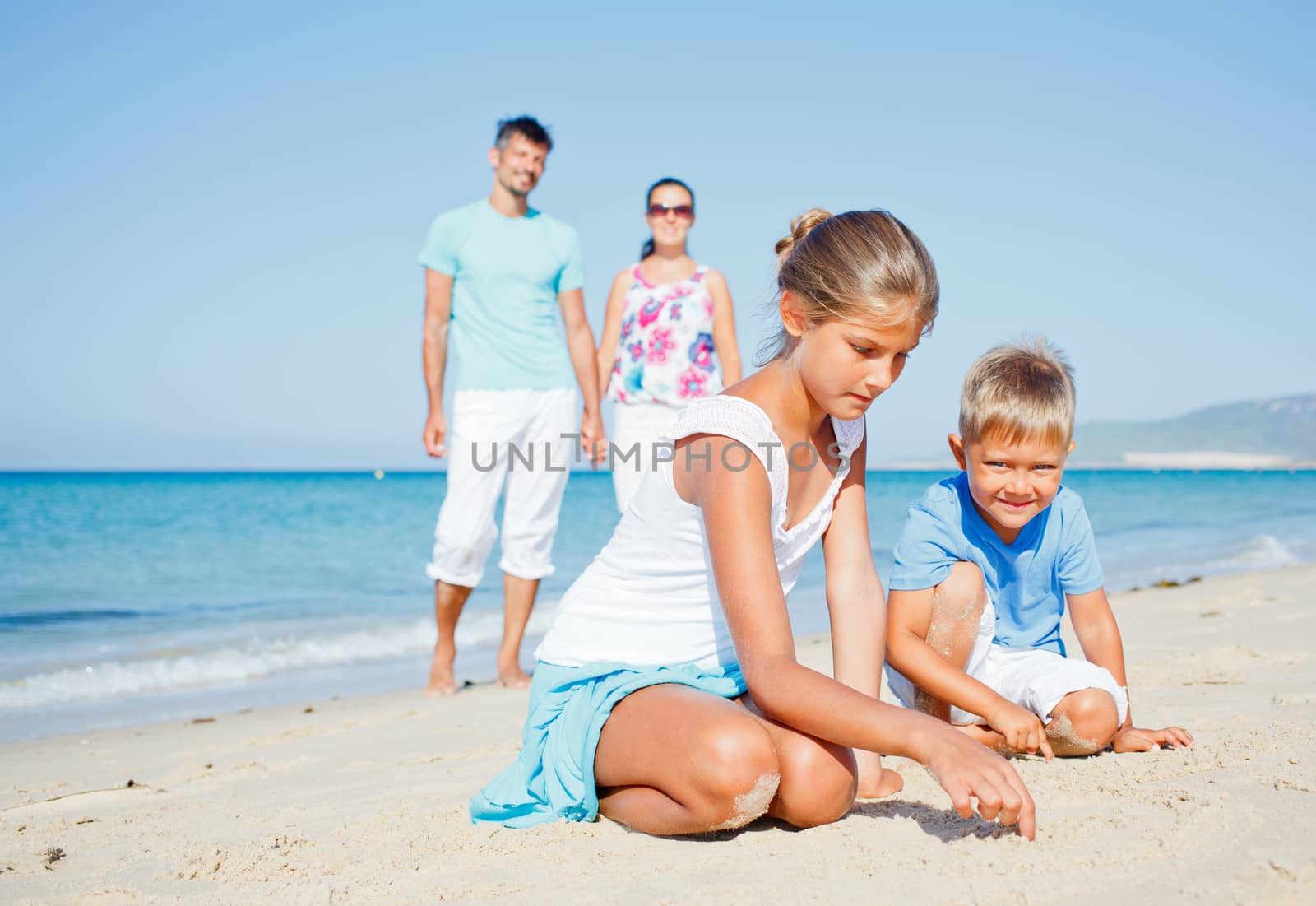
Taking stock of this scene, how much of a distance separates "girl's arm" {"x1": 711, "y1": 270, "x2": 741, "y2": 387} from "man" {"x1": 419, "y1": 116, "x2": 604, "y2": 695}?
0.71m

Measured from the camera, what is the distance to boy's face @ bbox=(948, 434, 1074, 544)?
2.64 m

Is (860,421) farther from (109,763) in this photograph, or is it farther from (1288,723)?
(109,763)

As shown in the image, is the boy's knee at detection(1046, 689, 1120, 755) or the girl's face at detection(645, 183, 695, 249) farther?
the girl's face at detection(645, 183, 695, 249)

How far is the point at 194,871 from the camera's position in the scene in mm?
2021

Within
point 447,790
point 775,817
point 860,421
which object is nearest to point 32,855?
point 447,790

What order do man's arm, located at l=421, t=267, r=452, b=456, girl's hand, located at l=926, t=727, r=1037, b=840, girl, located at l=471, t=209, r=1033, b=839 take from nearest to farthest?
girl's hand, located at l=926, t=727, r=1037, b=840 < girl, located at l=471, t=209, r=1033, b=839 < man's arm, located at l=421, t=267, r=452, b=456

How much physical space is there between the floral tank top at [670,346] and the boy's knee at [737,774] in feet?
9.02

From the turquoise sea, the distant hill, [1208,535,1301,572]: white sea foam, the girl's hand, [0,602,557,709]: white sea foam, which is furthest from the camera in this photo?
the distant hill

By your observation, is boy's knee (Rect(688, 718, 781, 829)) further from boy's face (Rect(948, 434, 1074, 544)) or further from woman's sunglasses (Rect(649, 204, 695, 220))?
woman's sunglasses (Rect(649, 204, 695, 220))

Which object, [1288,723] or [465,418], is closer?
[1288,723]

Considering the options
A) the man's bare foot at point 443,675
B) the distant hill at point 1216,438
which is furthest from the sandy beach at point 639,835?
the distant hill at point 1216,438

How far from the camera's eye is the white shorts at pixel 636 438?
4.58m

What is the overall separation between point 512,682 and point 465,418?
1251mm

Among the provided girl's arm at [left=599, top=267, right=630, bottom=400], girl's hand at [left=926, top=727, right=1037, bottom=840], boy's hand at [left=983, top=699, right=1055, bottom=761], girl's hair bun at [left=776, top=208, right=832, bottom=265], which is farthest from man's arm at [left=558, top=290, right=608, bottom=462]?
girl's hand at [left=926, top=727, right=1037, bottom=840]
